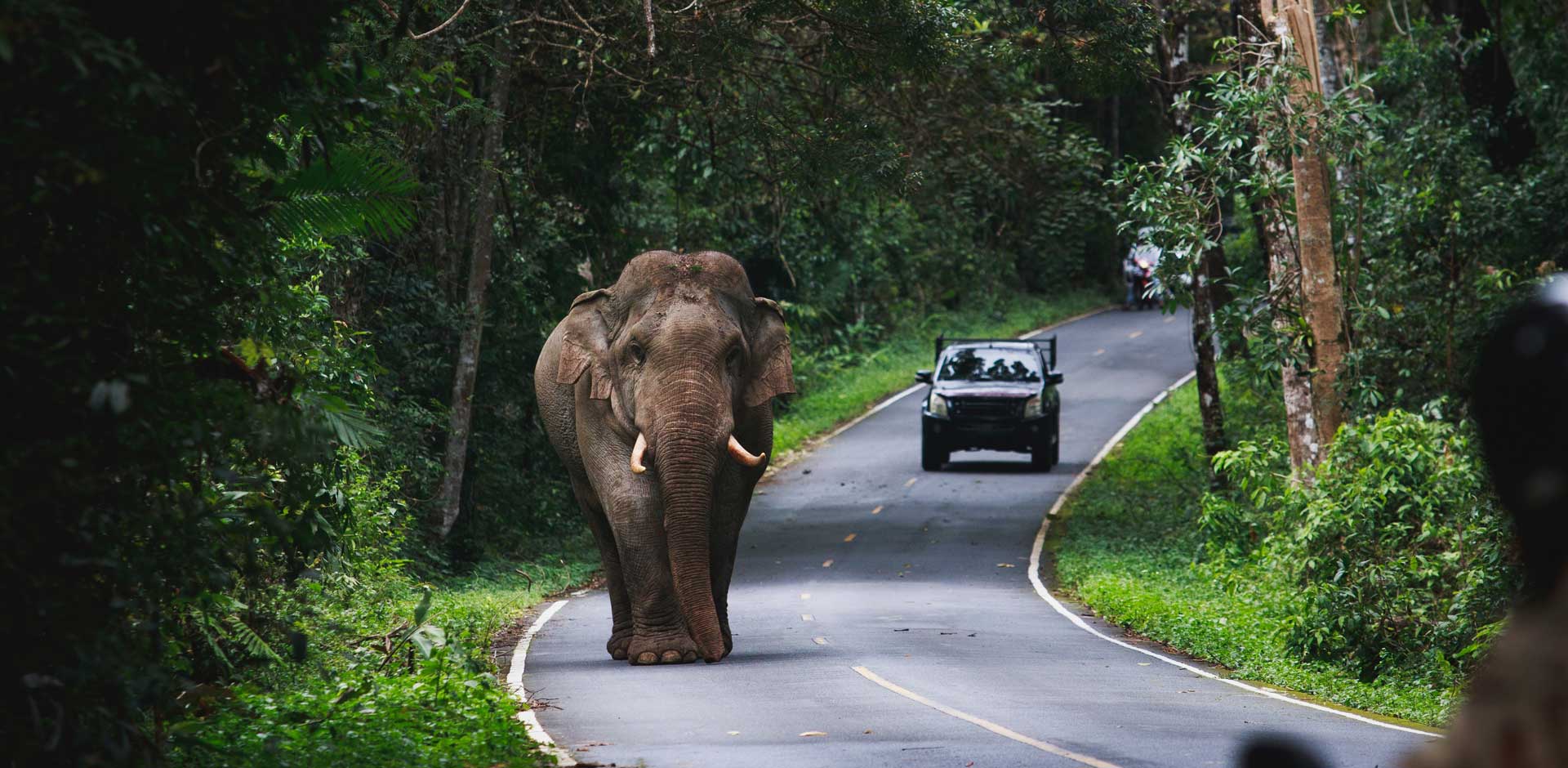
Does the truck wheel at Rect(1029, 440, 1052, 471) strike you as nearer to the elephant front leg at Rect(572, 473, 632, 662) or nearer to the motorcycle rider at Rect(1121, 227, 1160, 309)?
the elephant front leg at Rect(572, 473, 632, 662)

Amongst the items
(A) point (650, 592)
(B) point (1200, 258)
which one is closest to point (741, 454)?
(A) point (650, 592)

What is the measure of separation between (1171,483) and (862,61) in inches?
465

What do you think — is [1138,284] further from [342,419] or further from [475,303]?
[342,419]

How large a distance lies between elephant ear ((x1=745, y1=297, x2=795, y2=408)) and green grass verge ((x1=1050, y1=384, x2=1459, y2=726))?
4.46m

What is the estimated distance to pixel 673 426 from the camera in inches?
527

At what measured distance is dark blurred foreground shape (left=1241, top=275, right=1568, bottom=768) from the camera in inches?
58.2

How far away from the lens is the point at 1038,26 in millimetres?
21312

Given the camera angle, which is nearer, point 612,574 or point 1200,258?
point 612,574

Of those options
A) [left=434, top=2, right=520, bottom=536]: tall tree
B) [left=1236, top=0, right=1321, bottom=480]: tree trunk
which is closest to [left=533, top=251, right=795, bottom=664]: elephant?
[left=434, top=2, right=520, bottom=536]: tall tree

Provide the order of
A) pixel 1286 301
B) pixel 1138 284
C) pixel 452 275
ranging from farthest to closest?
pixel 1138 284 → pixel 452 275 → pixel 1286 301

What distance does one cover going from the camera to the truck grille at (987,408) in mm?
30453

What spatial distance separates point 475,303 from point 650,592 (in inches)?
314

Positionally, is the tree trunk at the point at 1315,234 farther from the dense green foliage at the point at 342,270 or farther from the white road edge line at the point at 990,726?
the white road edge line at the point at 990,726

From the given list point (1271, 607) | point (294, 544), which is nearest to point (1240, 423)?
point (1271, 607)
